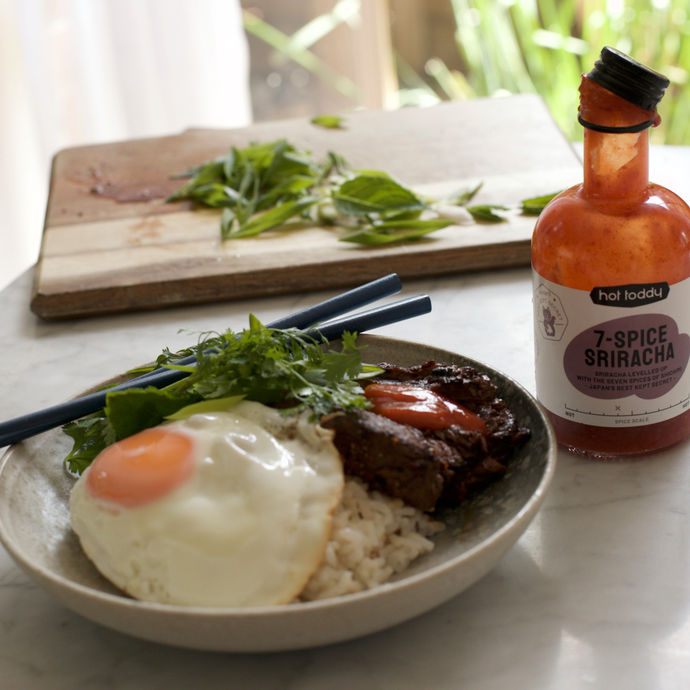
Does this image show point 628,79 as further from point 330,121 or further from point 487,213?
point 330,121

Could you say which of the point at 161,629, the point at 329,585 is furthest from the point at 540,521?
the point at 161,629

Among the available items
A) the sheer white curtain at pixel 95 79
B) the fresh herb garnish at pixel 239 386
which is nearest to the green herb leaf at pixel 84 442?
the fresh herb garnish at pixel 239 386

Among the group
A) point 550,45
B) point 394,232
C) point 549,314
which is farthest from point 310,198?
point 550,45

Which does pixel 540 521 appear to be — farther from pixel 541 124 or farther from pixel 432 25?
pixel 432 25

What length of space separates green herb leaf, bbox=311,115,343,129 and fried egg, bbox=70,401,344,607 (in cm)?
165

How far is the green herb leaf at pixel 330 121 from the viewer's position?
90.5 inches

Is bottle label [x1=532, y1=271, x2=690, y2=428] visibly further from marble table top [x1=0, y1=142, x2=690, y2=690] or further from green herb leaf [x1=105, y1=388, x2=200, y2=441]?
green herb leaf [x1=105, y1=388, x2=200, y2=441]

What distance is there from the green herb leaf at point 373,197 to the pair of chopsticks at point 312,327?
656 mm

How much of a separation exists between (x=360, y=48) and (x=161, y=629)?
375cm

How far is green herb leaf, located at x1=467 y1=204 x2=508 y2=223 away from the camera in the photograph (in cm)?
167

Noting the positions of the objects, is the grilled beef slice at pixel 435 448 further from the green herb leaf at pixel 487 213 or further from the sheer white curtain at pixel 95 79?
the sheer white curtain at pixel 95 79

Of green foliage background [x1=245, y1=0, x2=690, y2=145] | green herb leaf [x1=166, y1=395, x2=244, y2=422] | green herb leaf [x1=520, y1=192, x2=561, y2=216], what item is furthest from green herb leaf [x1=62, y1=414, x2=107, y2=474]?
green foliage background [x1=245, y1=0, x2=690, y2=145]

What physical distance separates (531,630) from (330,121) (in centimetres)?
181

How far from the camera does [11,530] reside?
768 millimetres
